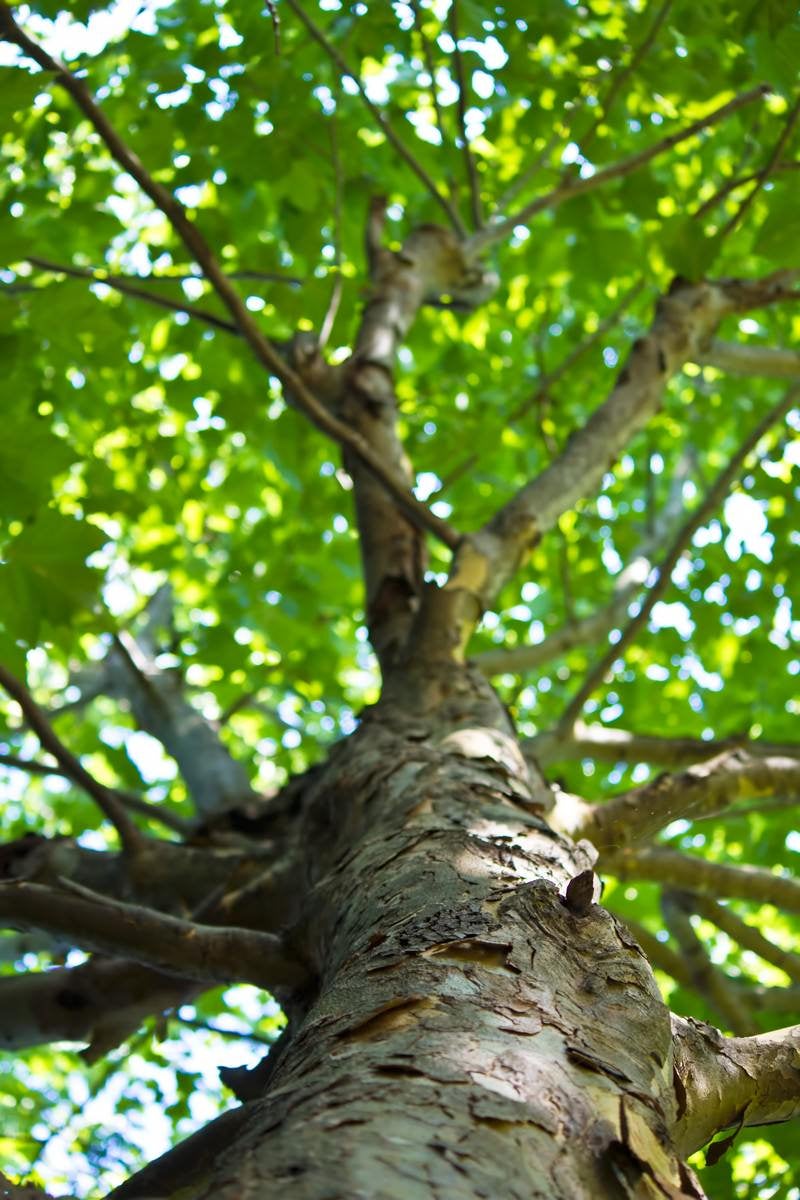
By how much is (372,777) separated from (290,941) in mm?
358

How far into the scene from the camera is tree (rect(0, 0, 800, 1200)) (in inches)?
40.6

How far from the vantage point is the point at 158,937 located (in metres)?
1.67

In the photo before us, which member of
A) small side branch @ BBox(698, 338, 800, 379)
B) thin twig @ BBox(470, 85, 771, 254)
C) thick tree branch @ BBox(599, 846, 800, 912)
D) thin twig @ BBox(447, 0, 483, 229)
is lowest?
thick tree branch @ BBox(599, 846, 800, 912)

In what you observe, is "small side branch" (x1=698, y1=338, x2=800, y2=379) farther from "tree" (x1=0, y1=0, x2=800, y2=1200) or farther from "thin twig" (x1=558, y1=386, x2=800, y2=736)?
"thin twig" (x1=558, y1=386, x2=800, y2=736)

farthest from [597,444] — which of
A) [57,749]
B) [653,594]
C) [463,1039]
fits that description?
[463,1039]

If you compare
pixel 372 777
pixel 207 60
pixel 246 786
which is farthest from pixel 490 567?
pixel 207 60

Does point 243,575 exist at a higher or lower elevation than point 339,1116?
higher

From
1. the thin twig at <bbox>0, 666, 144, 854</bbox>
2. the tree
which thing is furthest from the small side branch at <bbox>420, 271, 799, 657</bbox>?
the thin twig at <bbox>0, 666, 144, 854</bbox>

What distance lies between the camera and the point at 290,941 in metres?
1.63

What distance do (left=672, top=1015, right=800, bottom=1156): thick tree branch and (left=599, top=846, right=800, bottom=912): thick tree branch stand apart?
130cm

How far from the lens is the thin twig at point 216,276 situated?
2.10m

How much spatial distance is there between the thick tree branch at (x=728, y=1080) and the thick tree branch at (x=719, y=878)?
4.25ft

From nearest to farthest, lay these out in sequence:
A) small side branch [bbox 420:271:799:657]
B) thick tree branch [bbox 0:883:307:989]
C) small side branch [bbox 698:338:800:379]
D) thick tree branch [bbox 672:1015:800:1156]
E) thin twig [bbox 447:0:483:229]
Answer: thick tree branch [bbox 672:1015:800:1156], thick tree branch [bbox 0:883:307:989], small side branch [bbox 420:271:799:657], thin twig [bbox 447:0:483:229], small side branch [bbox 698:338:800:379]

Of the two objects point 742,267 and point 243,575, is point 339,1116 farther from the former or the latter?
point 742,267
